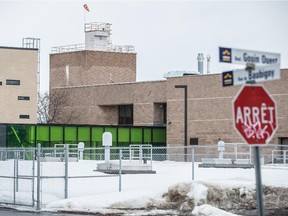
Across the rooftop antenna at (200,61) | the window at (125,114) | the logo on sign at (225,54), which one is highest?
the rooftop antenna at (200,61)

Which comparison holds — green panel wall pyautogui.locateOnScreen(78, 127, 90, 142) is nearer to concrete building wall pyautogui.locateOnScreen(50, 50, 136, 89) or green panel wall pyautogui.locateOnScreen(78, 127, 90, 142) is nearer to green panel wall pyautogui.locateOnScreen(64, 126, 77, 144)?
green panel wall pyautogui.locateOnScreen(64, 126, 77, 144)

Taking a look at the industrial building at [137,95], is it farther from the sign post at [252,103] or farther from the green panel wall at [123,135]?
the sign post at [252,103]

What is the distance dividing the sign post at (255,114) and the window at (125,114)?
77137mm

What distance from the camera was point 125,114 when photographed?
8806 centimetres

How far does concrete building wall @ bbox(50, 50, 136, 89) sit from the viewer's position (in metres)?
96.1

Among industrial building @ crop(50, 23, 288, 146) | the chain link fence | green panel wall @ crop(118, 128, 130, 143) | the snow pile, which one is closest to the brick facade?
industrial building @ crop(50, 23, 288, 146)

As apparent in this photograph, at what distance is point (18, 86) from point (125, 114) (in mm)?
17008

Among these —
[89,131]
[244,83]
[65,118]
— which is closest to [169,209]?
[244,83]

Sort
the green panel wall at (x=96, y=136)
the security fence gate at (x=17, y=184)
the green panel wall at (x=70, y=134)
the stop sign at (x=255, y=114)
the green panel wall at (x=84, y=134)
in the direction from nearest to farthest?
the stop sign at (x=255, y=114), the security fence gate at (x=17, y=184), the green panel wall at (x=70, y=134), the green panel wall at (x=84, y=134), the green panel wall at (x=96, y=136)

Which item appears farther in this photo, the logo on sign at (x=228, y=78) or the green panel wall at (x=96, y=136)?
Answer: the green panel wall at (x=96, y=136)

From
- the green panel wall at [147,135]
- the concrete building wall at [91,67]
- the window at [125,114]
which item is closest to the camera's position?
the green panel wall at [147,135]

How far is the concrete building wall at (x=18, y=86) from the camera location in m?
73.6

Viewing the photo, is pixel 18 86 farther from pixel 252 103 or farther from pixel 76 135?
pixel 252 103

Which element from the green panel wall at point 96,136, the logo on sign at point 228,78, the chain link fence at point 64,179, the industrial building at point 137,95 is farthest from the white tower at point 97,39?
the logo on sign at point 228,78
